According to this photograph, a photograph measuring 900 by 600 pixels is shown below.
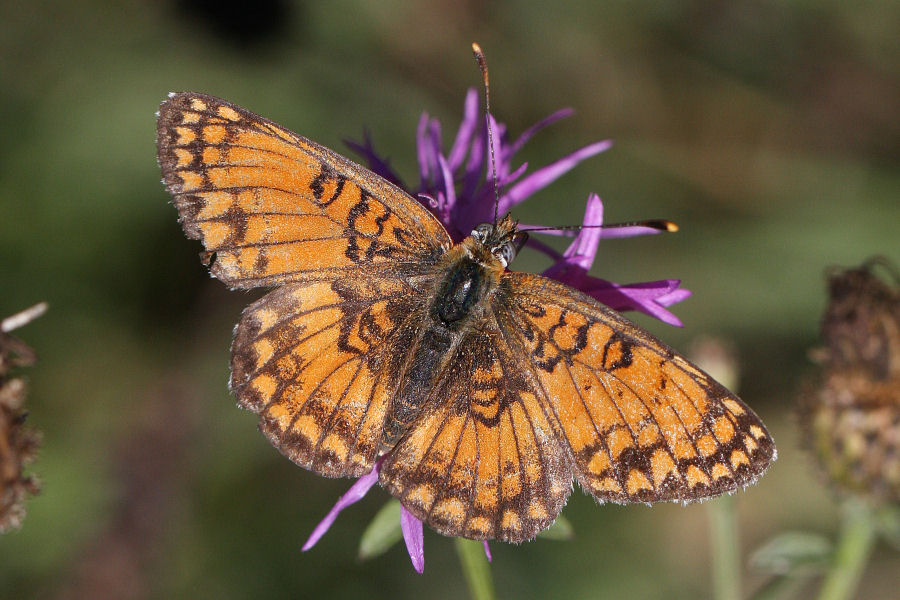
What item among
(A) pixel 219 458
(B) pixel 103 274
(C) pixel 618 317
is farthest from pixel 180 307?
(C) pixel 618 317

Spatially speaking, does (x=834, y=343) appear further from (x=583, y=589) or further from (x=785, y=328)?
A: (x=583, y=589)

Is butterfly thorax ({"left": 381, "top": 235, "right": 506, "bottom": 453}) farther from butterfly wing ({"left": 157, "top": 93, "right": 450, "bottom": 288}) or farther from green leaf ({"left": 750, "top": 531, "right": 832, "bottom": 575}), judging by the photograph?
green leaf ({"left": 750, "top": 531, "right": 832, "bottom": 575})

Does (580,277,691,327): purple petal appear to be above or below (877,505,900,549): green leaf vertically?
above

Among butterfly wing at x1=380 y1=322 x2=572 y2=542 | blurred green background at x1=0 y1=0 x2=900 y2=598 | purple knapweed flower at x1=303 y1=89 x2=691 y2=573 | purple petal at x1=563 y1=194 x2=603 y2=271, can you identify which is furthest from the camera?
blurred green background at x1=0 y1=0 x2=900 y2=598

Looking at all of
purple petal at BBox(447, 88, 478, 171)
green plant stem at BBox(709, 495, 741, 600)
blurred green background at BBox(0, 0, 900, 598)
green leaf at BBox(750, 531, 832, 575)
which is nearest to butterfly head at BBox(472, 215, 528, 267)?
purple petal at BBox(447, 88, 478, 171)

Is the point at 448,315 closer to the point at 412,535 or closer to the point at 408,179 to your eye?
the point at 412,535

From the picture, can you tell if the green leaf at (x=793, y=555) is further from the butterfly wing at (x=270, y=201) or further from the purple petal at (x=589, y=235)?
the butterfly wing at (x=270, y=201)
